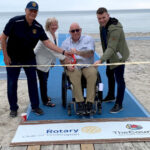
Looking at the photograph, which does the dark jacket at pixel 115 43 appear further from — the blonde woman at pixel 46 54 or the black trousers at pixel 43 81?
the black trousers at pixel 43 81

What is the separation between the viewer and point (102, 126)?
10.8 ft

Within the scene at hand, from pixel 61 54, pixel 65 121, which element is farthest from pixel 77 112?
pixel 61 54

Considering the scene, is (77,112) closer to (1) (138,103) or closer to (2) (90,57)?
(2) (90,57)

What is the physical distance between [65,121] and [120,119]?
795 mm

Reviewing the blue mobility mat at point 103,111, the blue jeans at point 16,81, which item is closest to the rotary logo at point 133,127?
the blue mobility mat at point 103,111

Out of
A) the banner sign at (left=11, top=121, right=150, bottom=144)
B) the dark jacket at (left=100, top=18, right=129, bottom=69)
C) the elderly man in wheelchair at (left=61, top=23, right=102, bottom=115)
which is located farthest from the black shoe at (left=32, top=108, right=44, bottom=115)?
the dark jacket at (left=100, top=18, right=129, bottom=69)

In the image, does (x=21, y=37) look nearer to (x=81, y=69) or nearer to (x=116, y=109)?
(x=81, y=69)

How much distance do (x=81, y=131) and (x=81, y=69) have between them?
1.01 meters

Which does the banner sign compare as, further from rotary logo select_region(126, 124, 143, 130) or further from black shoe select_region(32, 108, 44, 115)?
black shoe select_region(32, 108, 44, 115)

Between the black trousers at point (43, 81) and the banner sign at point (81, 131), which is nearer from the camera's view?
the banner sign at point (81, 131)

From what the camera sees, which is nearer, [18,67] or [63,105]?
[18,67]

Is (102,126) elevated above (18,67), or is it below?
below

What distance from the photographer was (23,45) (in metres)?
3.38

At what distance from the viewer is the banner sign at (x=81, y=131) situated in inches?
118
